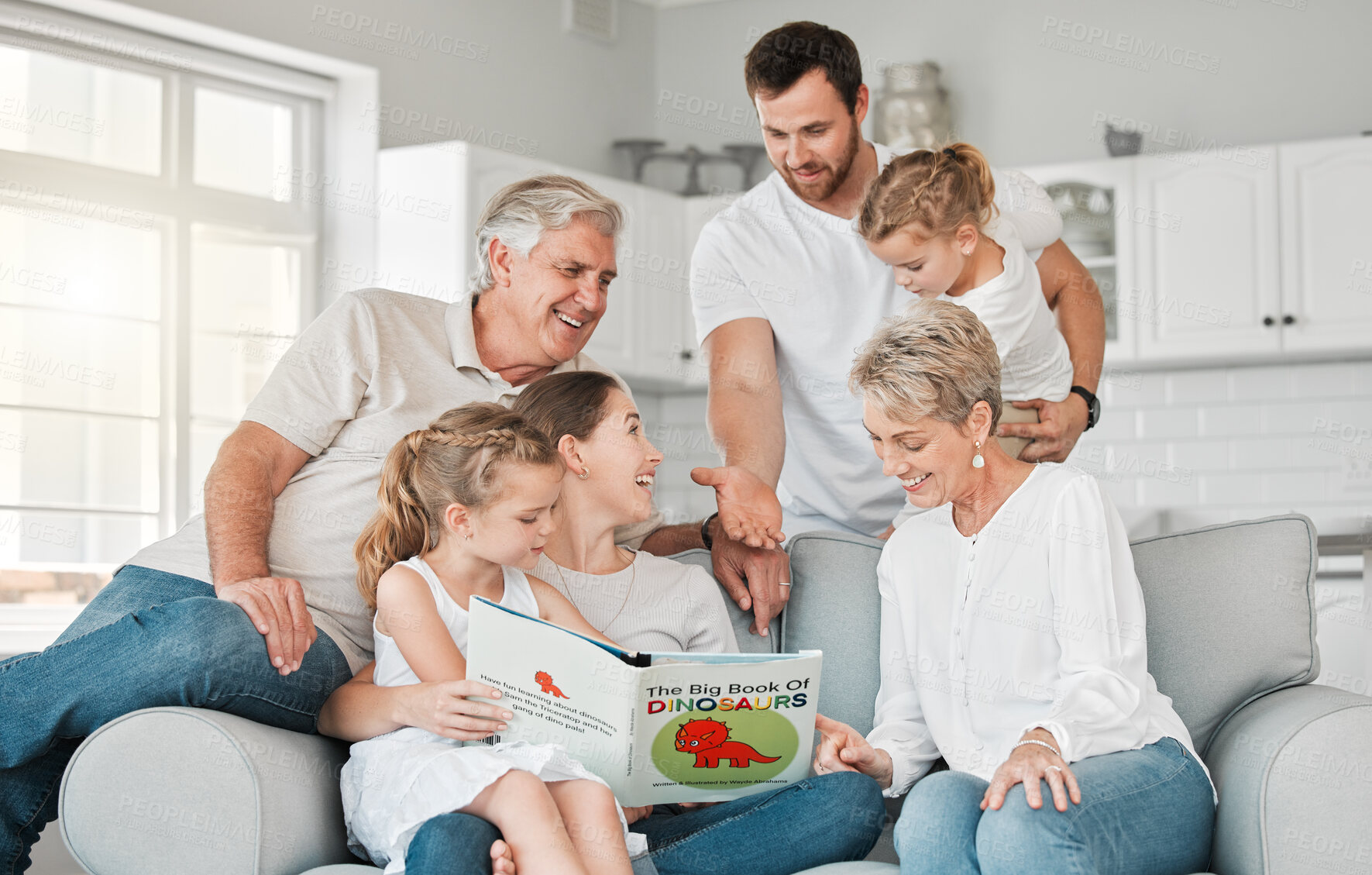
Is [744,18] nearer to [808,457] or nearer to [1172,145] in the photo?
[1172,145]

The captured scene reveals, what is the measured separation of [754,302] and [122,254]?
2.29m

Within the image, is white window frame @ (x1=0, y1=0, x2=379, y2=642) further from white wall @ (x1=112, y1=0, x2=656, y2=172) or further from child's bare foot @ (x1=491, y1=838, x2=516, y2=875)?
child's bare foot @ (x1=491, y1=838, x2=516, y2=875)

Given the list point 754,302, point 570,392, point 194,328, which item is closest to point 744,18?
point 194,328

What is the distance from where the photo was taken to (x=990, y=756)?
1870 millimetres

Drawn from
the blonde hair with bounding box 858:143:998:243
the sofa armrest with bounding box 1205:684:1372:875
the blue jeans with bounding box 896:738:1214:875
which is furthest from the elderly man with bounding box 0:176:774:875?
the sofa armrest with bounding box 1205:684:1372:875

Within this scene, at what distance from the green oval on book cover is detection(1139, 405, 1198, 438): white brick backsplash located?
3.47 meters

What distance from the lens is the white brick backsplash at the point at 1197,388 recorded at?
4789 mm

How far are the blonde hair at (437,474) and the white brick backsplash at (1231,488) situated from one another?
11.6ft

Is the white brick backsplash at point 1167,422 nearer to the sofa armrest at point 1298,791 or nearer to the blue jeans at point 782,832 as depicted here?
the sofa armrest at point 1298,791

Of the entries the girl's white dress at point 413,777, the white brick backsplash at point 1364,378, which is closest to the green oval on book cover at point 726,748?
the girl's white dress at point 413,777

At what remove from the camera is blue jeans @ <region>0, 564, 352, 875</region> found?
66.8 inches

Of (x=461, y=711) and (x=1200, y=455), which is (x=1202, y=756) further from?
(x=1200, y=455)

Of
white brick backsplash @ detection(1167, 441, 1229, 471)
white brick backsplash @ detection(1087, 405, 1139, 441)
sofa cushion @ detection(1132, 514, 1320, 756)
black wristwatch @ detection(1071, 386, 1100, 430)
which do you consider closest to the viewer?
sofa cushion @ detection(1132, 514, 1320, 756)

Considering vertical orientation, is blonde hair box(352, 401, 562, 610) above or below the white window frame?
below
